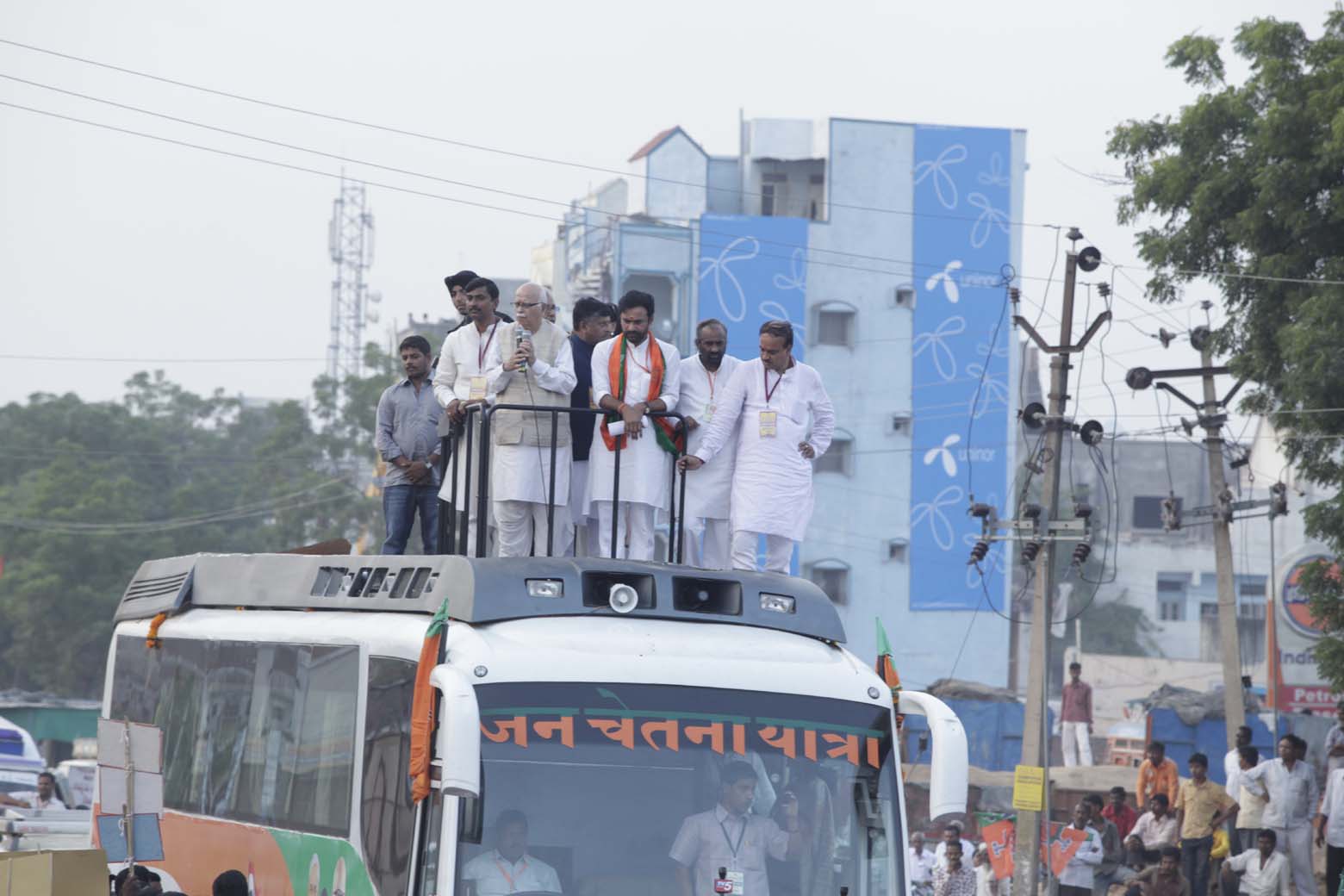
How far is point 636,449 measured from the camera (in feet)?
31.6

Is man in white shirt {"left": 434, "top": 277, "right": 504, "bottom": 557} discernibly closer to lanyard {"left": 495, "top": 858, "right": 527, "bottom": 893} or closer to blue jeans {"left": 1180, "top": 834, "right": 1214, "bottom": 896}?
lanyard {"left": 495, "top": 858, "right": 527, "bottom": 893}

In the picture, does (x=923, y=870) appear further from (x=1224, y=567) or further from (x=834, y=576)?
(x=834, y=576)

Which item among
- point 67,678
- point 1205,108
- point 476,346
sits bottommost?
point 67,678

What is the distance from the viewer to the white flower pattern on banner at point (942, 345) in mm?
51938

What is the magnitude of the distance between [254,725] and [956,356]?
44.0 meters

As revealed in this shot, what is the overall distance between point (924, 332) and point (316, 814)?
1750 inches

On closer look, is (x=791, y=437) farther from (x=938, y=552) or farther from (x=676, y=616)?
(x=938, y=552)

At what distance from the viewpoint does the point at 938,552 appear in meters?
52.4

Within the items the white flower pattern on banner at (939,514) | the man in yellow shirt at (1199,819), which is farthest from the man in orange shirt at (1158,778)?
the white flower pattern on banner at (939,514)

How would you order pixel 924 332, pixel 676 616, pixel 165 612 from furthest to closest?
pixel 924 332 < pixel 165 612 < pixel 676 616

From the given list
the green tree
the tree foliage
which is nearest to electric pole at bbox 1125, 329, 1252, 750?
the green tree

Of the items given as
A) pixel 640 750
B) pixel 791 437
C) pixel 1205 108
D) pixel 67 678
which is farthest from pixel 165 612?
pixel 67 678

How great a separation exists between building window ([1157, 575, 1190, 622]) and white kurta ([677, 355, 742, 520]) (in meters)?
64.0

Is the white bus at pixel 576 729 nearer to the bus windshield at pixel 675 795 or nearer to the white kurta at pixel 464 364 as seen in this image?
the bus windshield at pixel 675 795
